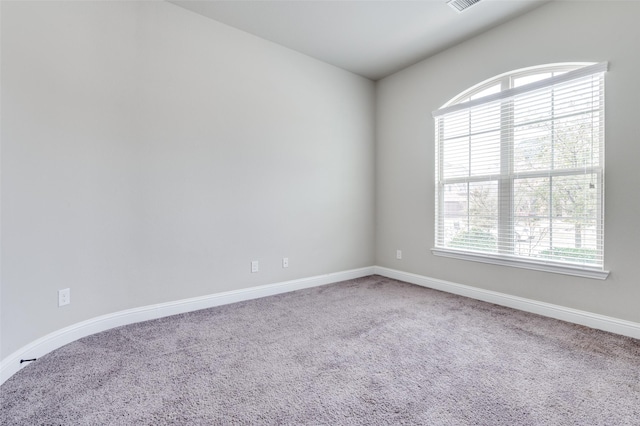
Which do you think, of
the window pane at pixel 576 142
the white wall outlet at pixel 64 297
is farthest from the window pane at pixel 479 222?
the white wall outlet at pixel 64 297

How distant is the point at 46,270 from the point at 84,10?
195 cm

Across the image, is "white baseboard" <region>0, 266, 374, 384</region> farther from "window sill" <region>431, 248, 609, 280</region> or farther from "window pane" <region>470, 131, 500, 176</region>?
"window pane" <region>470, 131, 500, 176</region>

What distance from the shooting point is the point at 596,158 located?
97.2 inches

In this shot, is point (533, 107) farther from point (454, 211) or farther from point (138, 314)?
point (138, 314)

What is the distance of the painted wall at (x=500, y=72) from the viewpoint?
7.54 ft

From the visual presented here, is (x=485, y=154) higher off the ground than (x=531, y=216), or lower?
higher

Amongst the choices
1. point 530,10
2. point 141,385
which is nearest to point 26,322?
point 141,385

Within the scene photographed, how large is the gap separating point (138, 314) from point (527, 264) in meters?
3.62

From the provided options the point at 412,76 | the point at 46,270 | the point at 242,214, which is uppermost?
the point at 412,76

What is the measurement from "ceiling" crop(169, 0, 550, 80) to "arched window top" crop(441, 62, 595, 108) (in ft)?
1.75

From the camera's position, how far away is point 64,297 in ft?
7.05

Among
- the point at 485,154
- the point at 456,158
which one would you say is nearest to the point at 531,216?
the point at 485,154

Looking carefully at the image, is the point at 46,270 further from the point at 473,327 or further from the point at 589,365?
the point at 589,365

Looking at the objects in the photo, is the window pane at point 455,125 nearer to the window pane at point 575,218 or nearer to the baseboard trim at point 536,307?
the window pane at point 575,218
